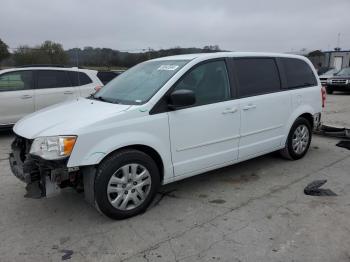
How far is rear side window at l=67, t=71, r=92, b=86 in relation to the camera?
8.72 m

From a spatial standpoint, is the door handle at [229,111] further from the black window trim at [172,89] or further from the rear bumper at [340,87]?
the rear bumper at [340,87]

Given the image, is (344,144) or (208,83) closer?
(208,83)

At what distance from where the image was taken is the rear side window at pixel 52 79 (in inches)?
326

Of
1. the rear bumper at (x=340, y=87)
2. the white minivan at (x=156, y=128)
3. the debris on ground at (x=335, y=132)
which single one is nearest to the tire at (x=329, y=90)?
the rear bumper at (x=340, y=87)

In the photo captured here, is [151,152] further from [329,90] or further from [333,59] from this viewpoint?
[333,59]

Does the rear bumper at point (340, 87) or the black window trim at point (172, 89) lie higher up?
the black window trim at point (172, 89)

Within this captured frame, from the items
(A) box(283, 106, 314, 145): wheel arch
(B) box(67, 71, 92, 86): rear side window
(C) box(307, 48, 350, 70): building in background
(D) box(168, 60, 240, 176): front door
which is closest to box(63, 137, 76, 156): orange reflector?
(D) box(168, 60, 240, 176): front door

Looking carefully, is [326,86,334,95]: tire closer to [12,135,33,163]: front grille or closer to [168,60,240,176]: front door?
[168,60,240,176]: front door

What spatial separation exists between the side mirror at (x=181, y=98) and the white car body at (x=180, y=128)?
0.35ft

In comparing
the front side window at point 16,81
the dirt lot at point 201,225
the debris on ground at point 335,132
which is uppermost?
the front side window at point 16,81

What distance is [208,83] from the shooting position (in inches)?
173

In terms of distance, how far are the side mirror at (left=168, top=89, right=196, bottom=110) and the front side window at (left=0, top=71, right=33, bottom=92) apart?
5.37 m

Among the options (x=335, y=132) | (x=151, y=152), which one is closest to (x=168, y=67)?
(x=151, y=152)

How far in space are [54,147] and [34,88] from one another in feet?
17.4
